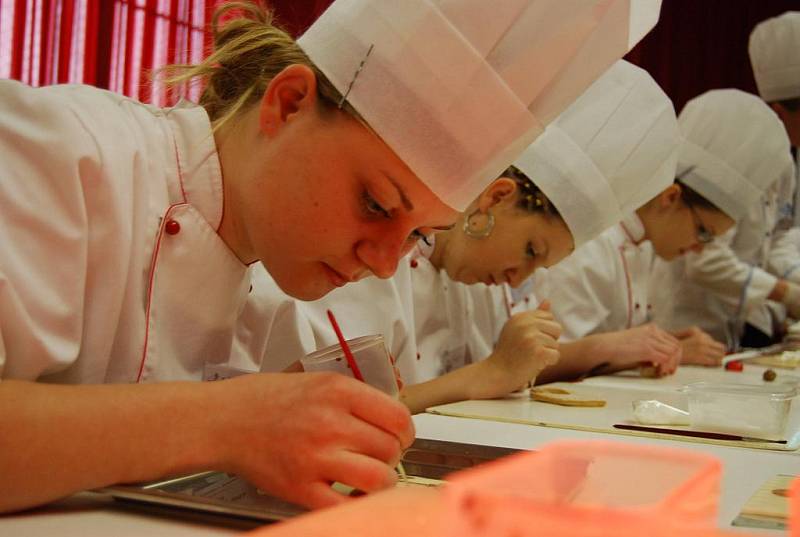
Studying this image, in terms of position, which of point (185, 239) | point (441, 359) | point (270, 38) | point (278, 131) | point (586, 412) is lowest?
point (441, 359)

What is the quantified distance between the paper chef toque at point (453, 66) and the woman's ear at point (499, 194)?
883 millimetres

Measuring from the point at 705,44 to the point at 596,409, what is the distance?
6514 mm

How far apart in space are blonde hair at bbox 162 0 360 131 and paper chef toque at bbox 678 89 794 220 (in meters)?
2.26

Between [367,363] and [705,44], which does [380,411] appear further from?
[705,44]

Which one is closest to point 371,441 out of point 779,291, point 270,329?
point 270,329

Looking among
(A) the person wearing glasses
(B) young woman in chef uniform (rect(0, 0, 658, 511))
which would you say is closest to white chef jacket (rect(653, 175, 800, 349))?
(A) the person wearing glasses

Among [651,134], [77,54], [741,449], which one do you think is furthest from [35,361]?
[77,54]

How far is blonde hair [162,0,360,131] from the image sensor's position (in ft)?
4.03

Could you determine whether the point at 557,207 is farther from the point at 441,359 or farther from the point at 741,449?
the point at 741,449

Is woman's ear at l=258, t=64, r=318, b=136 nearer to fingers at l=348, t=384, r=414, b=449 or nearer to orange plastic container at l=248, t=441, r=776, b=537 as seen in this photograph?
fingers at l=348, t=384, r=414, b=449

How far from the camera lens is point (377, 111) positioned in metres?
1.10

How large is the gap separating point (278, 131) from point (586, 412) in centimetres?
83

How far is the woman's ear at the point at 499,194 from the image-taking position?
6.66ft

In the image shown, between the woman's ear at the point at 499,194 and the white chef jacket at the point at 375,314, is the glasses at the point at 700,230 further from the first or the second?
the white chef jacket at the point at 375,314
